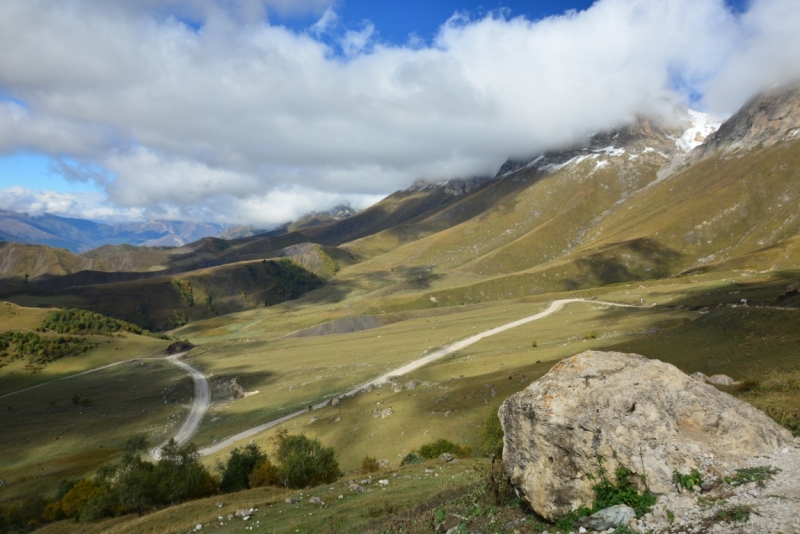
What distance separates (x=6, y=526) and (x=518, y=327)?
9068cm

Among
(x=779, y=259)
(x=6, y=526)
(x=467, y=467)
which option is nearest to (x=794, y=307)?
(x=467, y=467)

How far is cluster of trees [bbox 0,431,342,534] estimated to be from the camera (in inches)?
1393

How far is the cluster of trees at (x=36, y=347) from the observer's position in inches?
5089

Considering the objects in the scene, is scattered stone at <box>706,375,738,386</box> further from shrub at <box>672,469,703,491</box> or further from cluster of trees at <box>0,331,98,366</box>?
cluster of trees at <box>0,331,98,366</box>

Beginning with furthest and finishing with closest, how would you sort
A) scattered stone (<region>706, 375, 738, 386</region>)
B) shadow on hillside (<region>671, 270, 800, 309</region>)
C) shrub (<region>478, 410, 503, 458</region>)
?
shadow on hillside (<region>671, 270, 800, 309</region>), shrub (<region>478, 410, 503, 458</region>), scattered stone (<region>706, 375, 738, 386</region>)

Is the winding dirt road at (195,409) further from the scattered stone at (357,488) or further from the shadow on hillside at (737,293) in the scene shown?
the shadow on hillside at (737,293)

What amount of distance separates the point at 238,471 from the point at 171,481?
603cm

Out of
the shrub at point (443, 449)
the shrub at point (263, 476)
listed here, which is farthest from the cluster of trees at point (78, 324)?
the shrub at point (443, 449)

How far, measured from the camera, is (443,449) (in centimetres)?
3844

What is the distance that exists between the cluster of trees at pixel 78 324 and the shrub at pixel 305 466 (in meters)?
164

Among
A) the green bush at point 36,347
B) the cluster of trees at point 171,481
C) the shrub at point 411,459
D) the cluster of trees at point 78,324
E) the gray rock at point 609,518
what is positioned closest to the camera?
the gray rock at point 609,518

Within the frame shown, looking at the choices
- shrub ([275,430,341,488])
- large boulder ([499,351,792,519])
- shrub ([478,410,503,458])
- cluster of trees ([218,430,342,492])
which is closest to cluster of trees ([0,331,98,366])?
cluster of trees ([218,430,342,492])

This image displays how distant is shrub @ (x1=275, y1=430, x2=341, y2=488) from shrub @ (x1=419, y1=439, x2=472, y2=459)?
343 inches

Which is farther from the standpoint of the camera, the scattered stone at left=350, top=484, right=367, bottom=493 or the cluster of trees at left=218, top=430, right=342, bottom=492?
the cluster of trees at left=218, top=430, right=342, bottom=492
